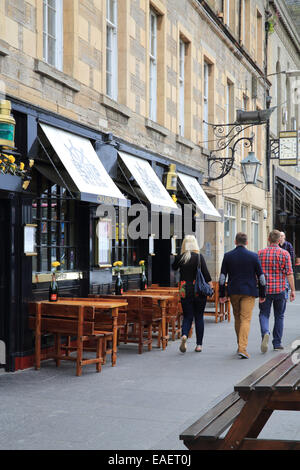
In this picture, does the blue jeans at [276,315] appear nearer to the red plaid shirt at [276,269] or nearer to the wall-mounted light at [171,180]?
the red plaid shirt at [276,269]

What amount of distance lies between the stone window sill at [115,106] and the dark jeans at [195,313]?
11.8ft

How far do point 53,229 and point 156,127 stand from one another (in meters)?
4.75

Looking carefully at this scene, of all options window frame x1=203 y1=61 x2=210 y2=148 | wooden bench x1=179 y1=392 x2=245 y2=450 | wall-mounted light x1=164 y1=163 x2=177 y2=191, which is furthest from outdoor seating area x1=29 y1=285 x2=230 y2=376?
window frame x1=203 y1=61 x2=210 y2=148

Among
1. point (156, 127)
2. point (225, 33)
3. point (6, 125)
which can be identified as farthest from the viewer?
point (225, 33)

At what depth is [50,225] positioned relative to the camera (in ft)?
33.1

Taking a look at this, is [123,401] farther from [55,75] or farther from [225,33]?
[225,33]

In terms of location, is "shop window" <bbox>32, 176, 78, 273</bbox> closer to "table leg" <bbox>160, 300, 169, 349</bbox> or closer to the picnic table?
"table leg" <bbox>160, 300, 169, 349</bbox>

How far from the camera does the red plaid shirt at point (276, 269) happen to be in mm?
10742

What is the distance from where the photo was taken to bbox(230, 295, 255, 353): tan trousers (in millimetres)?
9969

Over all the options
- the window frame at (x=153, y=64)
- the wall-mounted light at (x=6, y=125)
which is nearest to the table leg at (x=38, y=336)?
the wall-mounted light at (x=6, y=125)

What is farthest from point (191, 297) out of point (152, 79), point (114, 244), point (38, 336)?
point (152, 79)

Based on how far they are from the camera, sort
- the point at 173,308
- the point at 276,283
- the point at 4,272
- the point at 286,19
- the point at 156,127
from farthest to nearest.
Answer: the point at 286,19 → the point at 156,127 → the point at 173,308 → the point at 276,283 → the point at 4,272

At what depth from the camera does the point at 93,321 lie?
28.3 feet

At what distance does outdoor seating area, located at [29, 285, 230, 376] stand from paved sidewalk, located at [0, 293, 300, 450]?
0.22m
